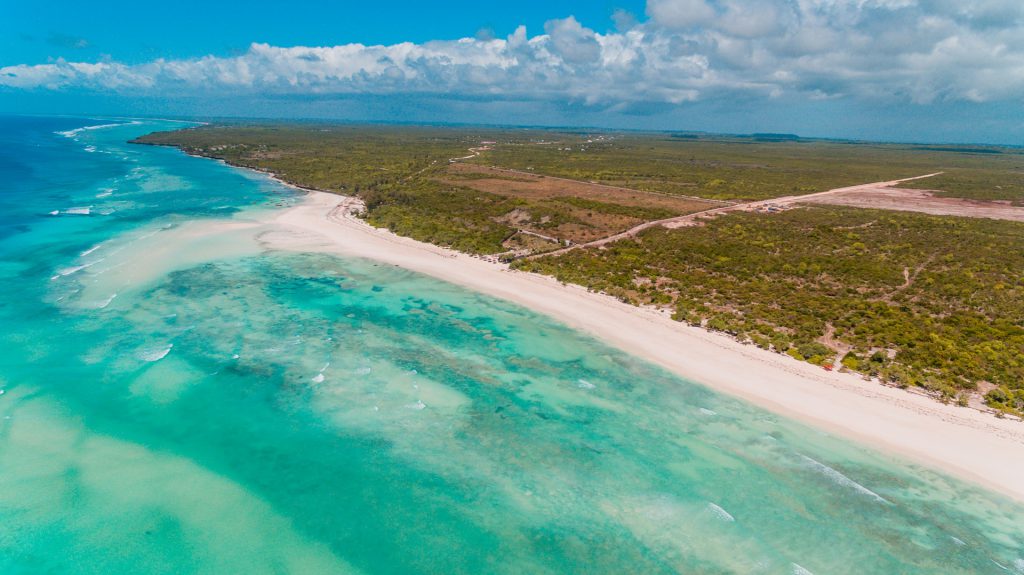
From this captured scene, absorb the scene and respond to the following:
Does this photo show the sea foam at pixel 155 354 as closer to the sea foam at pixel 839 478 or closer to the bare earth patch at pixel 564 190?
the sea foam at pixel 839 478

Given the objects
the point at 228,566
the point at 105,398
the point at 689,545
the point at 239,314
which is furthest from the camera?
the point at 239,314

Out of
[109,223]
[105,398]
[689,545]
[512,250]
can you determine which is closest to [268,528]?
[105,398]

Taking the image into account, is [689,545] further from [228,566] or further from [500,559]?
[228,566]

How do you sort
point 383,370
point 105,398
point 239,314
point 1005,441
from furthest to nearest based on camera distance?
point 239,314, point 383,370, point 105,398, point 1005,441

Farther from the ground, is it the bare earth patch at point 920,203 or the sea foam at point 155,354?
the bare earth patch at point 920,203

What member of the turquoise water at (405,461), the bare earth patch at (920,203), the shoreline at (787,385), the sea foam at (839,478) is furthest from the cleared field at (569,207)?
the sea foam at (839,478)
